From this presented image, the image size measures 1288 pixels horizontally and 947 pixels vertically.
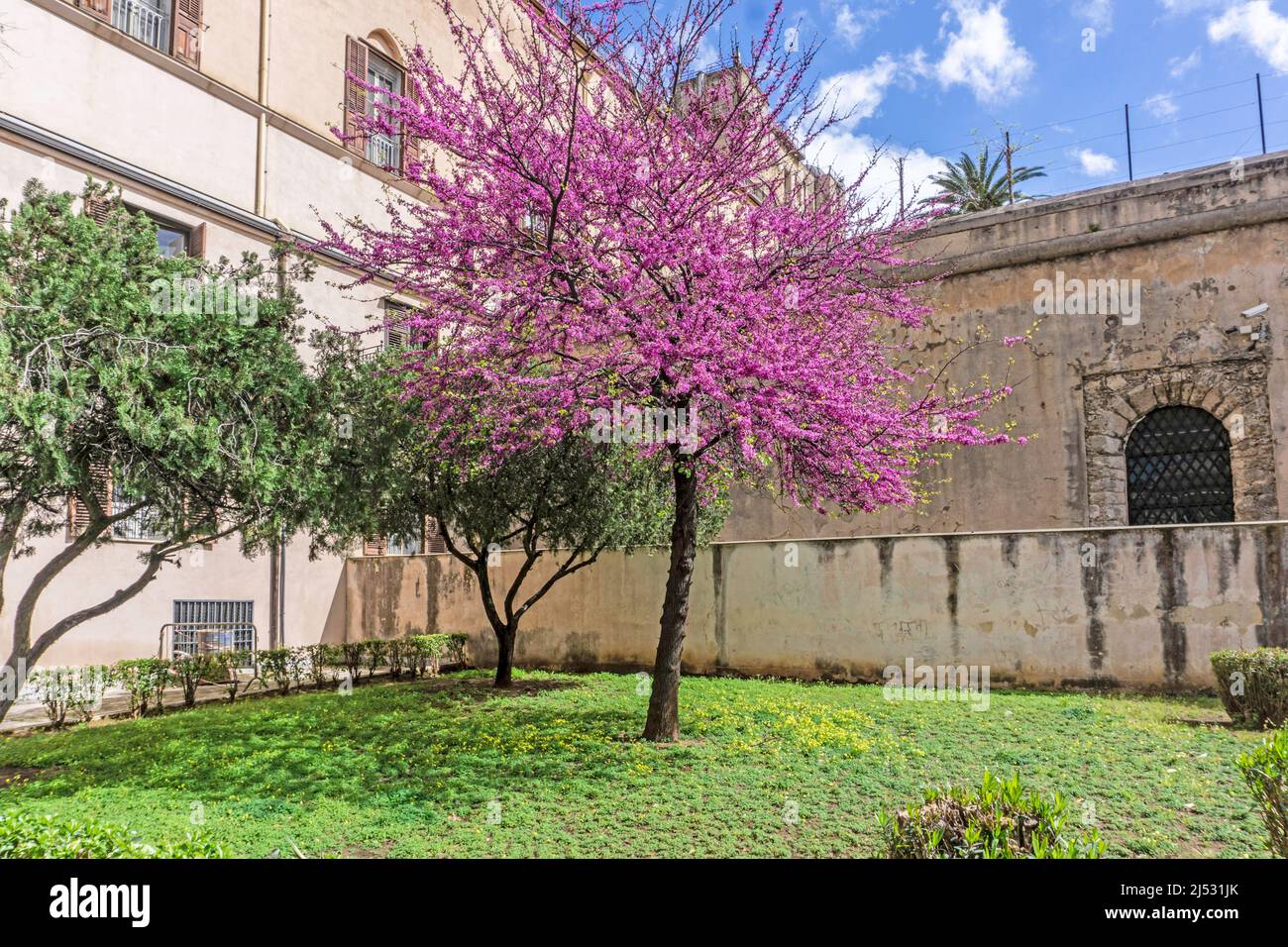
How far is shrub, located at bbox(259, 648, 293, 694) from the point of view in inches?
531

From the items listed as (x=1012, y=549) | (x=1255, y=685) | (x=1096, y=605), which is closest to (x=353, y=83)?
(x=1012, y=549)

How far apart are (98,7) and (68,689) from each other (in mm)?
10006

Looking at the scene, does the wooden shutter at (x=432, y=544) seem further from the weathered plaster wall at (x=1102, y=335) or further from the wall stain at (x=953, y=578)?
the wall stain at (x=953, y=578)

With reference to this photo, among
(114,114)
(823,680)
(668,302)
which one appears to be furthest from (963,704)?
(114,114)

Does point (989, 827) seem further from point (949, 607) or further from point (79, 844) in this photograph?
point (949, 607)

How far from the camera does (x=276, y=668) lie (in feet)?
44.4

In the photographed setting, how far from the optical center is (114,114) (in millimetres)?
13594

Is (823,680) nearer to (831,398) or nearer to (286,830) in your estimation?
(831,398)

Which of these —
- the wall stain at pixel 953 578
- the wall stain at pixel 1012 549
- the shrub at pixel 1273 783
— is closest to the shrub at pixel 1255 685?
the wall stain at pixel 1012 549

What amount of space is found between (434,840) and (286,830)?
3.67ft

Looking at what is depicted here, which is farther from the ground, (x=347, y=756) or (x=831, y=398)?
(x=831, y=398)

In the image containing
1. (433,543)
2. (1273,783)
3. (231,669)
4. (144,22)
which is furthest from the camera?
(433,543)

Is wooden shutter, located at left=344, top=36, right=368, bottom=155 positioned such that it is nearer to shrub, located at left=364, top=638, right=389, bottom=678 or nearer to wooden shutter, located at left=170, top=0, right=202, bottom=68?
wooden shutter, located at left=170, top=0, right=202, bottom=68

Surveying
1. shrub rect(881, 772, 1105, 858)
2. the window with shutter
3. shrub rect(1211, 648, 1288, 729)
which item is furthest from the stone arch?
shrub rect(881, 772, 1105, 858)
